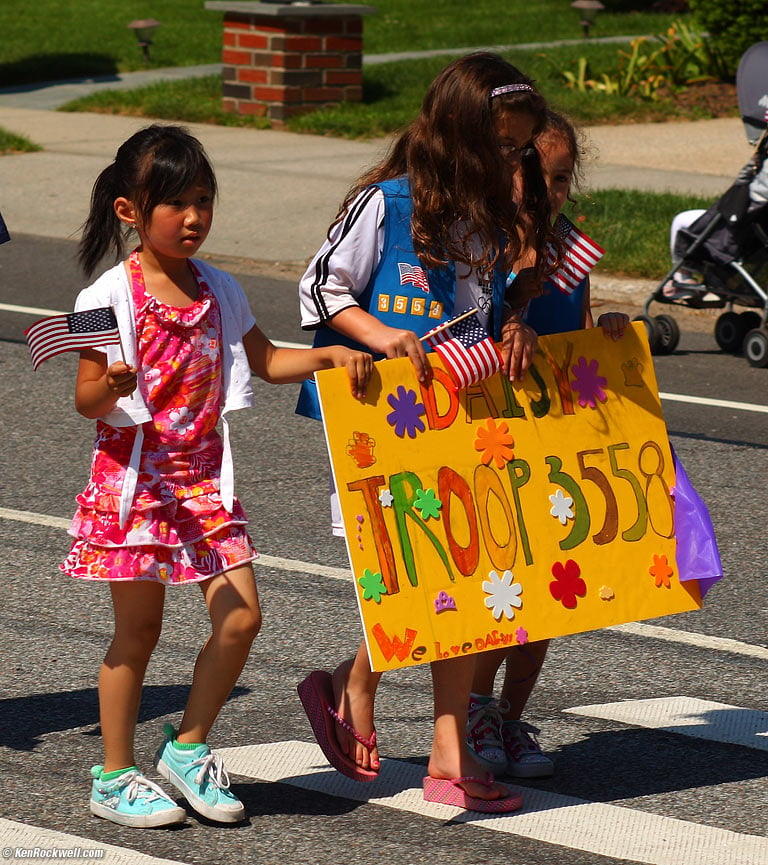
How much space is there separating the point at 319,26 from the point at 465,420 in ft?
49.1

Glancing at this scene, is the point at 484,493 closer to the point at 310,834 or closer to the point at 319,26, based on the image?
the point at 310,834

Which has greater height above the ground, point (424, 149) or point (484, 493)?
point (424, 149)

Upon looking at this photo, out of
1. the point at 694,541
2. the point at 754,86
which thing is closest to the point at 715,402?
the point at 754,86

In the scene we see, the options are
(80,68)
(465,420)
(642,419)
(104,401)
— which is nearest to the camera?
(104,401)

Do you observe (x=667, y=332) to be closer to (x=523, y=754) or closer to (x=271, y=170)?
(x=523, y=754)

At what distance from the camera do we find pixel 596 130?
1842cm

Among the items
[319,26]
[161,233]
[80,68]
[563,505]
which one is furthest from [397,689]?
[80,68]

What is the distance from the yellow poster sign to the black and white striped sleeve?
22cm

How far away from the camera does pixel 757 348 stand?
374 inches

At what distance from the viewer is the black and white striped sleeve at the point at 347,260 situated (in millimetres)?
3766

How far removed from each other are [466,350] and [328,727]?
1000mm

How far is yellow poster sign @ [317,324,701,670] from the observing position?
373 centimetres

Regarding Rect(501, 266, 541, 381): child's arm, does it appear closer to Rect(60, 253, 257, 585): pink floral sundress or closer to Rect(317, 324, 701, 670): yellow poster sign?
Rect(317, 324, 701, 670): yellow poster sign

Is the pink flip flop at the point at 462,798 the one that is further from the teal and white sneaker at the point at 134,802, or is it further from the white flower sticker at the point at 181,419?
the white flower sticker at the point at 181,419
